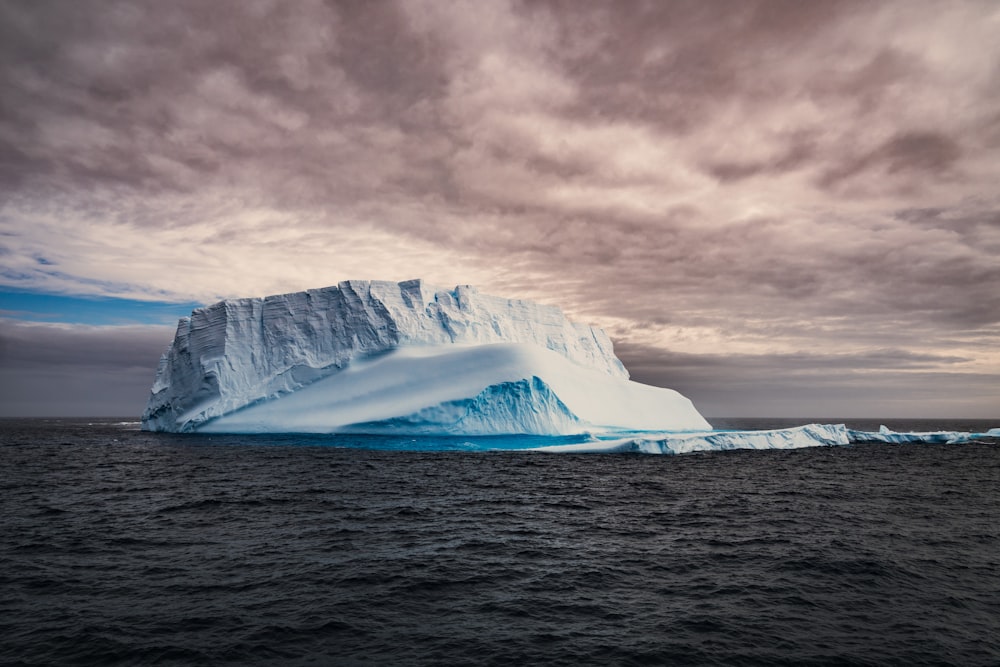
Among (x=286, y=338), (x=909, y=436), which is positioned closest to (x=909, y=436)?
(x=909, y=436)

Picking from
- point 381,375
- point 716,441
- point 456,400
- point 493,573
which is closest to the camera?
point 493,573

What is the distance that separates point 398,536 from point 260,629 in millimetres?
4165

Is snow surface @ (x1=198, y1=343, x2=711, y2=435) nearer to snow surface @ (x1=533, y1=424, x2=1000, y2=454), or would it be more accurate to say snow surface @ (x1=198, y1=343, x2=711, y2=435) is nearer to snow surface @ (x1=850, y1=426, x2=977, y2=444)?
snow surface @ (x1=533, y1=424, x2=1000, y2=454)

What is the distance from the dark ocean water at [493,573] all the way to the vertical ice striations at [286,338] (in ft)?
76.7

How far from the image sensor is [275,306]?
135ft

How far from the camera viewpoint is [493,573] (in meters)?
8.17

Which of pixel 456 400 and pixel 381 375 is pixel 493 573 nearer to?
pixel 456 400

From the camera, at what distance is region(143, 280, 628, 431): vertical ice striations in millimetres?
39844

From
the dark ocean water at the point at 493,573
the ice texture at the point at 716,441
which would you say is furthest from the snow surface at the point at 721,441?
the dark ocean water at the point at 493,573

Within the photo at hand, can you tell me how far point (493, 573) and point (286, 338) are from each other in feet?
119

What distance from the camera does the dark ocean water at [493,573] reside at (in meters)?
5.89

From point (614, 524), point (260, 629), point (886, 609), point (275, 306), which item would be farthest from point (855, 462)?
point (275, 306)

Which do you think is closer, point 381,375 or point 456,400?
point 456,400

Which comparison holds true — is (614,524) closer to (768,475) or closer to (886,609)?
(886,609)
